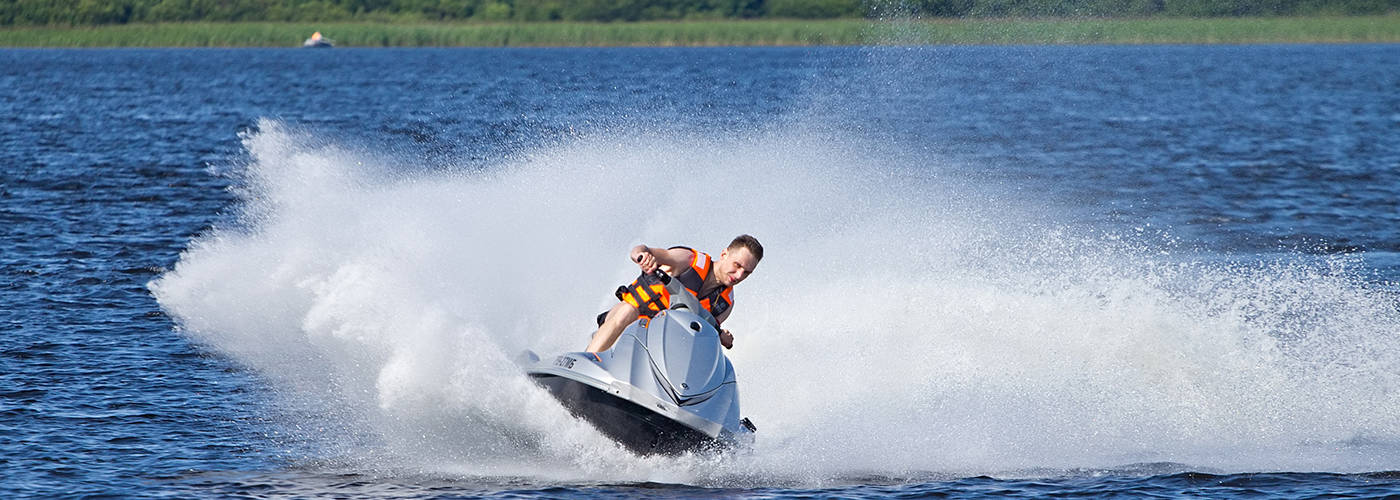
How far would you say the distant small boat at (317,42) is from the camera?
374 ft

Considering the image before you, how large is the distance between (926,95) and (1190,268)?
3513cm

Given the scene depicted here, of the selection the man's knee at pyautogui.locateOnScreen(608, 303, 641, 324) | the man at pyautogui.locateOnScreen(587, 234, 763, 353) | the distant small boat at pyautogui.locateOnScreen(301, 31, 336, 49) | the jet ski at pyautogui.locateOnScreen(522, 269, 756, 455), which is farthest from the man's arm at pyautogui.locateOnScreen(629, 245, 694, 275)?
the distant small boat at pyautogui.locateOnScreen(301, 31, 336, 49)

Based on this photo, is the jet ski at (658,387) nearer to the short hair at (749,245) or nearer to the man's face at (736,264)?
the man's face at (736,264)

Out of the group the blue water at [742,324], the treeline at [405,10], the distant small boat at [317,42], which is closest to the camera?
the blue water at [742,324]

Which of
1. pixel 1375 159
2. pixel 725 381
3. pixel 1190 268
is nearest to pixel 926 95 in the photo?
pixel 1375 159

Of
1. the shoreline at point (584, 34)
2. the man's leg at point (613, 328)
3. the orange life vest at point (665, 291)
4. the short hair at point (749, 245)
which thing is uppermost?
the shoreline at point (584, 34)

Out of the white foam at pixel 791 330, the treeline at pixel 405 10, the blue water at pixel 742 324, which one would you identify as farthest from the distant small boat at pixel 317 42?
the white foam at pixel 791 330

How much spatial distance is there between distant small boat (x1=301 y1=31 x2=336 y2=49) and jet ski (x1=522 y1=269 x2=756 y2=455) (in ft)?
346

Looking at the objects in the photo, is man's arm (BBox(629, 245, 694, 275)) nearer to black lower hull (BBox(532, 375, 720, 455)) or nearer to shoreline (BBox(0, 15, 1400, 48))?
black lower hull (BBox(532, 375, 720, 455))

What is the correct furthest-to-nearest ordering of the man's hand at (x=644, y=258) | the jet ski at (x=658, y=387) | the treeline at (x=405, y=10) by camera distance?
the treeline at (x=405, y=10), the jet ski at (x=658, y=387), the man's hand at (x=644, y=258)

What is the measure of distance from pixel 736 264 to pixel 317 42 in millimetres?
110868

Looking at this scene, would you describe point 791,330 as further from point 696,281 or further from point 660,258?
point 660,258

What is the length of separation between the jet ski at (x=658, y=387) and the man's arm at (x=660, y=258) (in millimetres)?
102

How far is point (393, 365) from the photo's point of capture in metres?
10.5
